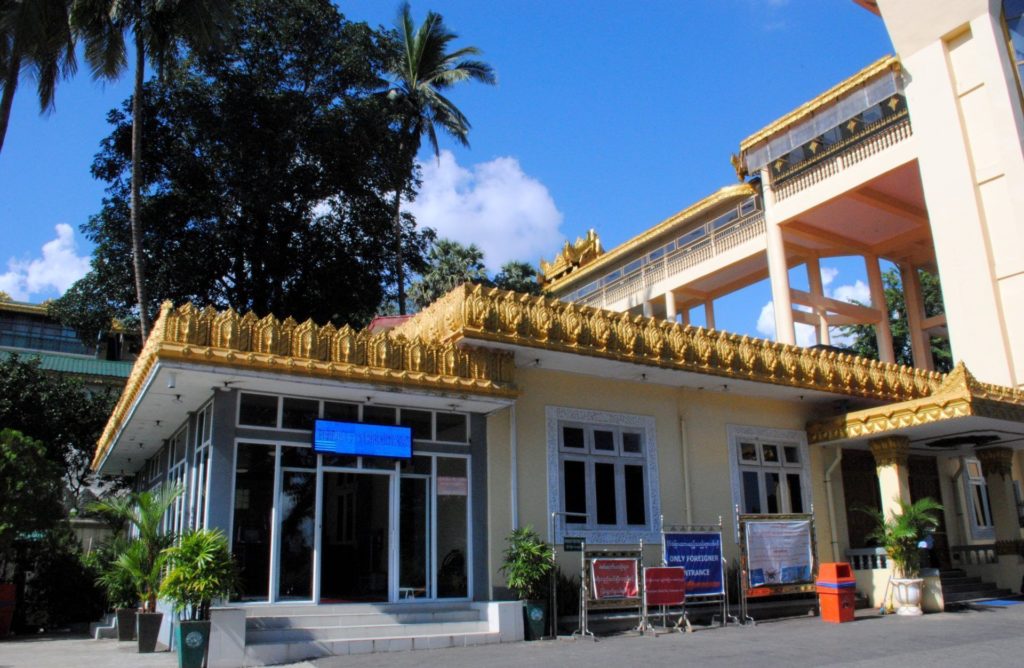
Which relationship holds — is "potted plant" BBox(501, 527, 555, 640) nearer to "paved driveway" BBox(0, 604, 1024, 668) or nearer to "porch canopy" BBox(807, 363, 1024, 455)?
"paved driveway" BBox(0, 604, 1024, 668)

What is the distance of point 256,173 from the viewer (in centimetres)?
2464

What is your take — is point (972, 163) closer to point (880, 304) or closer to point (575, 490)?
point (880, 304)

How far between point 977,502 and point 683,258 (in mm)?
14474

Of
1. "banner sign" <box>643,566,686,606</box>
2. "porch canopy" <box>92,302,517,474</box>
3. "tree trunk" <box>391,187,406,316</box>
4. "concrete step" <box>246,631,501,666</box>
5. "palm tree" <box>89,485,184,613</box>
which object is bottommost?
"concrete step" <box>246,631,501,666</box>

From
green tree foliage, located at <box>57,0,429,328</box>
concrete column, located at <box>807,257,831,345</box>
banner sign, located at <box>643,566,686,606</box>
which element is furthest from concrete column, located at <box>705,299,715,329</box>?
banner sign, located at <box>643,566,686,606</box>

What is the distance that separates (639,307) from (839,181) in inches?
456

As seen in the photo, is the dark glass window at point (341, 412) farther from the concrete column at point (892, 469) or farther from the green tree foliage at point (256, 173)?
the green tree foliage at point (256, 173)

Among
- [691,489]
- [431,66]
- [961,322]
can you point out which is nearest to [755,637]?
[691,489]

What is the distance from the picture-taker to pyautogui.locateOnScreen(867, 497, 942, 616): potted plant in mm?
14492

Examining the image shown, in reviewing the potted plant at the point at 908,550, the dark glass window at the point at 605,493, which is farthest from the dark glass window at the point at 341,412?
the potted plant at the point at 908,550

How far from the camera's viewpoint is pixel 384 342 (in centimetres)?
1191

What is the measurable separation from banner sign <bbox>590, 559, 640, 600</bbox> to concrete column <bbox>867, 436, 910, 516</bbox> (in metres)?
6.52

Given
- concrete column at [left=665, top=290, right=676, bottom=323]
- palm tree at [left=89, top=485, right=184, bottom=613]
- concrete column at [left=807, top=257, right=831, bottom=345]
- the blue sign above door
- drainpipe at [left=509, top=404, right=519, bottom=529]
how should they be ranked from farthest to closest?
concrete column at [left=665, top=290, right=676, bottom=323], concrete column at [left=807, top=257, right=831, bottom=345], drainpipe at [left=509, top=404, right=519, bottom=529], the blue sign above door, palm tree at [left=89, top=485, right=184, bottom=613]

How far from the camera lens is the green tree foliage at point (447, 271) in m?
35.7
